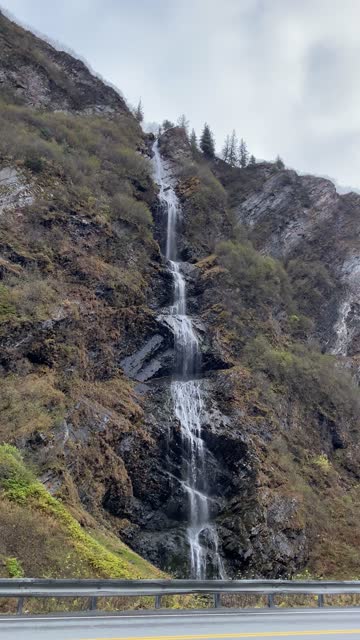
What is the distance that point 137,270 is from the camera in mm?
33312

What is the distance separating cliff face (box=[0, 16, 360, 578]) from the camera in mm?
20922

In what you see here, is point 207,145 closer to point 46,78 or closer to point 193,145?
point 193,145

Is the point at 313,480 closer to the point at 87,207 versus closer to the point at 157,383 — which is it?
the point at 157,383

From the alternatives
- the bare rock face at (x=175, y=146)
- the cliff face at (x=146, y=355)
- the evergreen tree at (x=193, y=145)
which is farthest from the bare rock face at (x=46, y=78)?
the evergreen tree at (x=193, y=145)

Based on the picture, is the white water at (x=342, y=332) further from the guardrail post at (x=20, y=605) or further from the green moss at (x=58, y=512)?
the guardrail post at (x=20, y=605)

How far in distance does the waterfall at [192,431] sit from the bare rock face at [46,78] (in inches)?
813

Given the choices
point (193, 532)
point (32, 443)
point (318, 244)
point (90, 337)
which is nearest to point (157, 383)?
point (90, 337)

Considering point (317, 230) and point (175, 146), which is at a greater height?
point (175, 146)

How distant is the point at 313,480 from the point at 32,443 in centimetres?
1541

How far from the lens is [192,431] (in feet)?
82.5

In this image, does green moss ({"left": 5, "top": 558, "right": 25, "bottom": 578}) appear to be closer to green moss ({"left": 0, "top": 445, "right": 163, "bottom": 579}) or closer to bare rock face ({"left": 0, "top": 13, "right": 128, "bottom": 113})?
green moss ({"left": 0, "top": 445, "right": 163, "bottom": 579})

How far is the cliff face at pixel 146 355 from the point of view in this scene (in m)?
20.9

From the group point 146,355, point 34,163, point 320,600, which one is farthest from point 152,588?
point 34,163

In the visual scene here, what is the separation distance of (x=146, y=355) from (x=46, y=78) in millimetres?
31049
